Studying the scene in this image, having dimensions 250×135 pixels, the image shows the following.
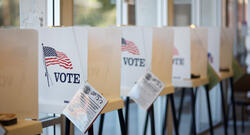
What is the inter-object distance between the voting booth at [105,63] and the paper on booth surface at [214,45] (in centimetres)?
184

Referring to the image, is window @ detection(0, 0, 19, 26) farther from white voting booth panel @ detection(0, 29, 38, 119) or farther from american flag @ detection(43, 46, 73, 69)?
white voting booth panel @ detection(0, 29, 38, 119)

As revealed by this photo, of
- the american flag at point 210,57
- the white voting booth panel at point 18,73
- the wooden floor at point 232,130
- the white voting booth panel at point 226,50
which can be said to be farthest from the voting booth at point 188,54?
the white voting booth panel at point 18,73

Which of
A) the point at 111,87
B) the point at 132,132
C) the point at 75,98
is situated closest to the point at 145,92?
the point at 111,87

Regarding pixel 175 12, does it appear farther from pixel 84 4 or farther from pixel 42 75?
pixel 42 75

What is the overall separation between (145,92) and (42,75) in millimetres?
650

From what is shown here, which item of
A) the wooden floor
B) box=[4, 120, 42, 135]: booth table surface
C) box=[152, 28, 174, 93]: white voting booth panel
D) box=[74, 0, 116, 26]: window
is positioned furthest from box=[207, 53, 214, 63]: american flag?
box=[4, 120, 42, 135]: booth table surface

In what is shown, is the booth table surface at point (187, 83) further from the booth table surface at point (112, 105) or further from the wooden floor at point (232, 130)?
the wooden floor at point (232, 130)

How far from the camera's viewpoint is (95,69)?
7.28 ft

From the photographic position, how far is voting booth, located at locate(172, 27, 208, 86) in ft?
11.7

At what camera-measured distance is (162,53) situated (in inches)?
120

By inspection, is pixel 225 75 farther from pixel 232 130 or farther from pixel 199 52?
pixel 232 130

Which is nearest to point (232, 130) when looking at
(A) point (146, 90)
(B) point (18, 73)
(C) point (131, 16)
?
(C) point (131, 16)

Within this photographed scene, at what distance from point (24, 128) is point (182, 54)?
6.86ft

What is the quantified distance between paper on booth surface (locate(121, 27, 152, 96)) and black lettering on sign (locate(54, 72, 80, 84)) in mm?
695
